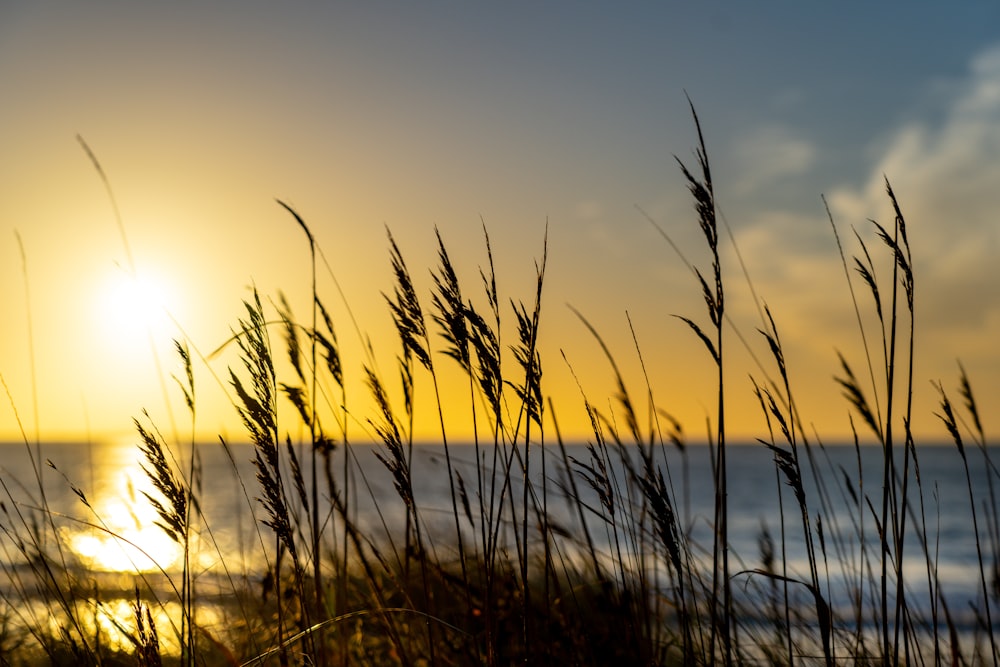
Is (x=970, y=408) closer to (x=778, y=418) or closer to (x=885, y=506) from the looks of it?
(x=885, y=506)

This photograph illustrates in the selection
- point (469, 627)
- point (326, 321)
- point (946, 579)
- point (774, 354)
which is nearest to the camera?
point (774, 354)

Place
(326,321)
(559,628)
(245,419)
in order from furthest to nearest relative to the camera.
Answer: (559,628), (326,321), (245,419)

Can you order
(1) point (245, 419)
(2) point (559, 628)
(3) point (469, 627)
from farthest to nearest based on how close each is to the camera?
(3) point (469, 627)
(2) point (559, 628)
(1) point (245, 419)

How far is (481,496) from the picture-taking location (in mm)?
1821

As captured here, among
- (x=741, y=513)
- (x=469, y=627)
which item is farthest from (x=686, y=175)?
(x=741, y=513)

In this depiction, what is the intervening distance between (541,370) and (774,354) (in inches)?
19.8

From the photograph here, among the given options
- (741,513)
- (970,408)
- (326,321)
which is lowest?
(741,513)

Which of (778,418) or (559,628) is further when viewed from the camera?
(559,628)

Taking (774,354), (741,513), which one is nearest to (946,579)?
(741,513)

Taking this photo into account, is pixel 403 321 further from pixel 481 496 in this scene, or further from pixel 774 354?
pixel 774 354

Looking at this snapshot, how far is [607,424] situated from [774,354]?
423 mm

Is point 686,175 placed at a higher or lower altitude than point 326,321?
higher

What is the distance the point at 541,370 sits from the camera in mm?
1768

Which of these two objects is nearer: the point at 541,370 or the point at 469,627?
the point at 541,370
